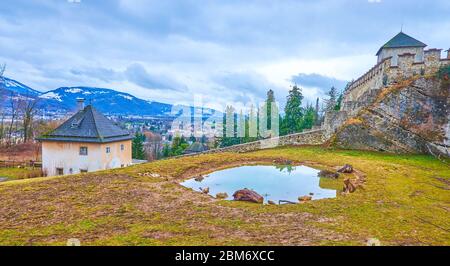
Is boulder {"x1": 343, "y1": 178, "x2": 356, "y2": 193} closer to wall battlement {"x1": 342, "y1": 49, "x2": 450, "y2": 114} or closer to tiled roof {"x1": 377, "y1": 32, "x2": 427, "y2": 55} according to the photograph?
wall battlement {"x1": 342, "y1": 49, "x2": 450, "y2": 114}

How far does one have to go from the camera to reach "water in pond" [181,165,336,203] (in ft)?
33.7

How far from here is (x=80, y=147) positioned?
19.1 m

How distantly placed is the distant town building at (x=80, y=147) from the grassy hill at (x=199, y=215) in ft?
23.9

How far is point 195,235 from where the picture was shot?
600 centimetres

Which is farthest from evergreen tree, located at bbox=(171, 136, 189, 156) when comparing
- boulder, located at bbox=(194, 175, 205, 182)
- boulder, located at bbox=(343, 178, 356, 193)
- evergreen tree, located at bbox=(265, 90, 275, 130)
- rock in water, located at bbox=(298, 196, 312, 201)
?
rock in water, located at bbox=(298, 196, 312, 201)

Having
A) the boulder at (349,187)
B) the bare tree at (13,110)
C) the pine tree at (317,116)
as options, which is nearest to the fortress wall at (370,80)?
the pine tree at (317,116)

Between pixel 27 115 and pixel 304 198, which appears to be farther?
pixel 27 115

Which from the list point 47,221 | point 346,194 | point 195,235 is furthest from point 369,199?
point 47,221

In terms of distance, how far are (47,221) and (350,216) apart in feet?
23.5

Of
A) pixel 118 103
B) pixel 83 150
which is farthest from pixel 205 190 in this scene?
pixel 118 103

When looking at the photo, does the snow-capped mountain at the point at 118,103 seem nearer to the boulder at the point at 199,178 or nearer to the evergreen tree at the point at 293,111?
the evergreen tree at the point at 293,111

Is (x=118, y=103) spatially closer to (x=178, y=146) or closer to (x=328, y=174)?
(x=178, y=146)

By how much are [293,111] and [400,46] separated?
16917mm
